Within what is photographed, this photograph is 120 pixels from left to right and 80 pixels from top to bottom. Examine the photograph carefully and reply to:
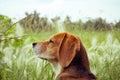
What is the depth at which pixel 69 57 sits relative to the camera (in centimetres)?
233

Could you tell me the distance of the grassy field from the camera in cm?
273

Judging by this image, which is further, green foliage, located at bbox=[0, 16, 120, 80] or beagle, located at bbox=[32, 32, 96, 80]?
green foliage, located at bbox=[0, 16, 120, 80]

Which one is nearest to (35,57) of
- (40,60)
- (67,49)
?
(40,60)

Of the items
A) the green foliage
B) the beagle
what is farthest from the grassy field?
the beagle

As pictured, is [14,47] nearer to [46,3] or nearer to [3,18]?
[3,18]

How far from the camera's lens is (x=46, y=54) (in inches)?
97.9

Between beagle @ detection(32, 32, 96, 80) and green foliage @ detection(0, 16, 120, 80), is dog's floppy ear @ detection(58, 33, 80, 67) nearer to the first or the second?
beagle @ detection(32, 32, 96, 80)

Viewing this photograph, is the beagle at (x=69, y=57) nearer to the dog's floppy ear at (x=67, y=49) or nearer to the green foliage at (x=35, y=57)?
the dog's floppy ear at (x=67, y=49)

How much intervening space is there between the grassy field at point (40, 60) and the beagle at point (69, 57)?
0.30m

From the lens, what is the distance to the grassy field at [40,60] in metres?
2.73

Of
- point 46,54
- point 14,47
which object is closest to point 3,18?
point 14,47

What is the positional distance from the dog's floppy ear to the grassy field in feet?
1.16

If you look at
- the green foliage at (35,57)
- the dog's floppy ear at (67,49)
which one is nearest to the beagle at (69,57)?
the dog's floppy ear at (67,49)

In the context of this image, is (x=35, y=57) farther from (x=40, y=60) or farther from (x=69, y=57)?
(x=69, y=57)
